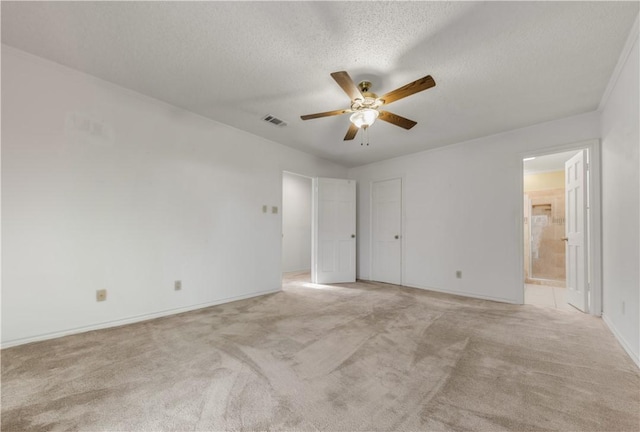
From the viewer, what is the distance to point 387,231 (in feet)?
16.8

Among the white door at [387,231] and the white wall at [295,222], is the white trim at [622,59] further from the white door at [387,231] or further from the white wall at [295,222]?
the white wall at [295,222]

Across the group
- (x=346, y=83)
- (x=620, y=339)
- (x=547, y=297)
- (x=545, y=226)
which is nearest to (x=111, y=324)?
(x=346, y=83)

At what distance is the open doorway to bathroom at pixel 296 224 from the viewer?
20.8 feet

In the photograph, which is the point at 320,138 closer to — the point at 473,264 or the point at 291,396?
the point at 473,264

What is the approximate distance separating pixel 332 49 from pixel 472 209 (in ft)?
10.6

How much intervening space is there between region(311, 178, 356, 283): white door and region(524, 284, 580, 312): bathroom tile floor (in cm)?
285

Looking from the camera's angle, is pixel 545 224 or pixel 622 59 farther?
pixel 545 224

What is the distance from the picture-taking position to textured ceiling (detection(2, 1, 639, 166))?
1738 mm

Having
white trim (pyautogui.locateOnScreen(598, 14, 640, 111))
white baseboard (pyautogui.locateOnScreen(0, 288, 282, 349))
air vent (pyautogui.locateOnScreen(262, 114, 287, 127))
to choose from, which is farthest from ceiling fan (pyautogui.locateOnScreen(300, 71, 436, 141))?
white baseboard (pyautogui.locateOnScreen(0, 288, 282, 349))

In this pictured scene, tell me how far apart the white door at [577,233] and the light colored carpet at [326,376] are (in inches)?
25.1

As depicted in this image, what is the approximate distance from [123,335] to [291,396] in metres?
1.87

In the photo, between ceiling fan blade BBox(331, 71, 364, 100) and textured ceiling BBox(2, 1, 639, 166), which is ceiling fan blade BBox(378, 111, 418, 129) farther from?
ceiling fan blade BBox(331, 71, 364, 100)

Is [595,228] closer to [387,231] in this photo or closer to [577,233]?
[577,233]

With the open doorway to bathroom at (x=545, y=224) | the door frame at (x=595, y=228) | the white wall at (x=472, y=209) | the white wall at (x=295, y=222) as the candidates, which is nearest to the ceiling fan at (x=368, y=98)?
the white wall at (x=472, y=209)
